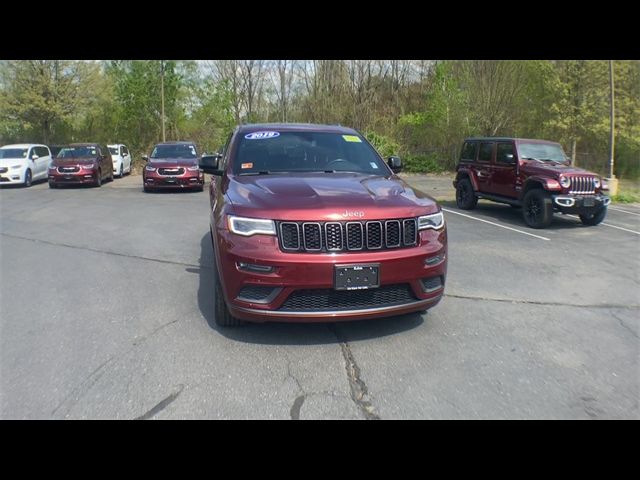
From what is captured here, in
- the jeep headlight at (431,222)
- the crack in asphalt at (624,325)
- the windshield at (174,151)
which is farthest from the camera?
the windshield at (174,151)

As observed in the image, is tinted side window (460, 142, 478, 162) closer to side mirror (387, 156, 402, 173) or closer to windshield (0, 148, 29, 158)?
side mirror (387, 156, 402, 173)

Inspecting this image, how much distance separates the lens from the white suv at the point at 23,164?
57.2 feet

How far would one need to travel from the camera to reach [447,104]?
2652 centimetres

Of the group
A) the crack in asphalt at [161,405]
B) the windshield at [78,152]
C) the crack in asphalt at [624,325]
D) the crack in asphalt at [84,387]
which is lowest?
the crack in asphalt at [624,325]

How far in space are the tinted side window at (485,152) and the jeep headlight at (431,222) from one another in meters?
8.26

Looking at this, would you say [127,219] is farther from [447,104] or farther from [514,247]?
[447,104]

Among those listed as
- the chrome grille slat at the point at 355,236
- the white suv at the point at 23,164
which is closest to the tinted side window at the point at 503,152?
the chrome grille slat at the point at 355,236

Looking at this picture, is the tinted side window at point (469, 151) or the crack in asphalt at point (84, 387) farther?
the tinted side window at point (469, 151)

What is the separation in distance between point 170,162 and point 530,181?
11.4m

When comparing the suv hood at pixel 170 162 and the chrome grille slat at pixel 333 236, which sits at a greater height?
the suv hood at pixel 170 162

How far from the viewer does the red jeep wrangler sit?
Result: 941 cm

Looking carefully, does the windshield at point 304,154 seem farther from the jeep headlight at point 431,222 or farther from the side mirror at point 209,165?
the jeep headlight at point 431,222

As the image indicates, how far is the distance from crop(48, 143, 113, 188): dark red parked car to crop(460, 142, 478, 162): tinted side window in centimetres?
1374

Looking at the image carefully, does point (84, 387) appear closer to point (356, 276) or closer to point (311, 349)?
point (311, 349)
